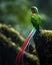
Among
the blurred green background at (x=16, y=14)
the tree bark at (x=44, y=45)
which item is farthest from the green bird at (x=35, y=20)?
the blurred green background at (x=16, y=14)

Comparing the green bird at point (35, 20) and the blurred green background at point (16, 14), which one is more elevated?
the green bird at point (35, 20)

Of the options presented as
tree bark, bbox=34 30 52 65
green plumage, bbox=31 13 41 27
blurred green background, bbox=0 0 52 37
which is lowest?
blurred green background, bbox=0 0 52 37

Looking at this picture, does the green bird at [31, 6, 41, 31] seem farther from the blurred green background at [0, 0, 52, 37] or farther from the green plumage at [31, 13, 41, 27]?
the blurred green background at [0, 0, 52, 37]

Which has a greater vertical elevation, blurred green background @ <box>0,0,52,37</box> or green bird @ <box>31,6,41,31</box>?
green bird @ <box>31,6,41,31</box>

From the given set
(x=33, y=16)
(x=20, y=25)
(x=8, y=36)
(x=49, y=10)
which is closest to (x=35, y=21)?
(x=33, y=16)

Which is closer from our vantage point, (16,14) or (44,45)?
(44,45)

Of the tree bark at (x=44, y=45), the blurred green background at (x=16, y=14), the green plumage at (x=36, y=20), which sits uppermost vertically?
the green plumage at (x=36, y=20)

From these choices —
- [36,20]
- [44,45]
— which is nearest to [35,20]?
[36,20]

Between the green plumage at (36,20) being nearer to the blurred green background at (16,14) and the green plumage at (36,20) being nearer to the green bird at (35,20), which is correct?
the green bird at (35,20)

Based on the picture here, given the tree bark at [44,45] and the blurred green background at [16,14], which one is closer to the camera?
the tree bark at [44,45]

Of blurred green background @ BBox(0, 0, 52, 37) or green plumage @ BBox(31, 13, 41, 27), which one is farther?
blurred green background @ BBox(0, 0, 52, 37)

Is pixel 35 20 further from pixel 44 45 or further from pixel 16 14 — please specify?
pixel 16 14

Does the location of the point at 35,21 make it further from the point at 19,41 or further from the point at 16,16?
the point at 16,16

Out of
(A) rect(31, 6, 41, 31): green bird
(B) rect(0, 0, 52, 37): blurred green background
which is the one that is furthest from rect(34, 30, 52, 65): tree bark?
(B) rect(0, 0, 52, 37): blurred green background
